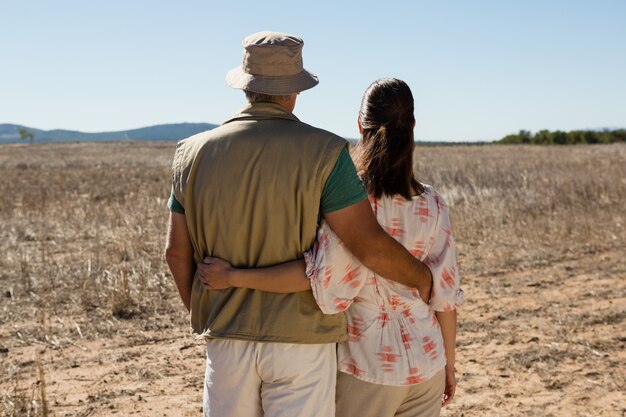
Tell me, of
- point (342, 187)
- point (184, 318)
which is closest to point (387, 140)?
point (342, 187)

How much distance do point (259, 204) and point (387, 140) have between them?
1.32ft

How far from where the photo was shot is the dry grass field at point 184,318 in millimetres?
4270

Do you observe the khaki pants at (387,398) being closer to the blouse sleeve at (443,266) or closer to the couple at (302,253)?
the couple at (302,253)

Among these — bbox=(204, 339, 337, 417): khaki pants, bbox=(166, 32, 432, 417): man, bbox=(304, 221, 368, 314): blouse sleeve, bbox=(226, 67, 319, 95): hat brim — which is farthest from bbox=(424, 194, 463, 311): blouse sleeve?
bbox=(226, 67, 319, 95): hat brim

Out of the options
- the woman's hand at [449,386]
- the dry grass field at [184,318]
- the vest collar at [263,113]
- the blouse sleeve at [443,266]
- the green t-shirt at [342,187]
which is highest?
the vest collar at [263,113]

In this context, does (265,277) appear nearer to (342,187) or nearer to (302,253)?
(302,253)

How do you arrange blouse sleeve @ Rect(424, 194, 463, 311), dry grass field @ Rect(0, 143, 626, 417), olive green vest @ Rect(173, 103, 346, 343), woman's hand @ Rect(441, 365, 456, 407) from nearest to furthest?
olive green vest @ Rect(173, 103, 346, 343) → blouse sleeve @ Rect(424, 194, 463, 311) → woman's hand @ Rect(441, 365, 456, 407) → dry grass field @ Rect(0, 143, 626, 417)

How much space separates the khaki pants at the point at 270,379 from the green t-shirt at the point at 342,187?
0.40 m

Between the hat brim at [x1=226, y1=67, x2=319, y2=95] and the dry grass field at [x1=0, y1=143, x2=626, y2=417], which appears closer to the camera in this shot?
the hat brim at [x1=226, y1=67, x2=319, y2=95]

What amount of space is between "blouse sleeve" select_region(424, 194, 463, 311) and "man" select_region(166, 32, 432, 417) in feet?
0.44

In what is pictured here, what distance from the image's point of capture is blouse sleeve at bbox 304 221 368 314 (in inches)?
78.1

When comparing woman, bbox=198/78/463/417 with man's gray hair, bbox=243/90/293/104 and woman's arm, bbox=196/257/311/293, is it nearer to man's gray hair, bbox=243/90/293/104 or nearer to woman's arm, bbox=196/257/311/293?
woman's arm, bbox=196/257/311/293

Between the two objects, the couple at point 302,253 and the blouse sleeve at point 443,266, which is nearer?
the couple at point 302,253

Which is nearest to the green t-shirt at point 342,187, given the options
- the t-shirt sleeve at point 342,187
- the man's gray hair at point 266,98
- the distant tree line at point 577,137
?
the t-shirt sleeve at point 342,187
